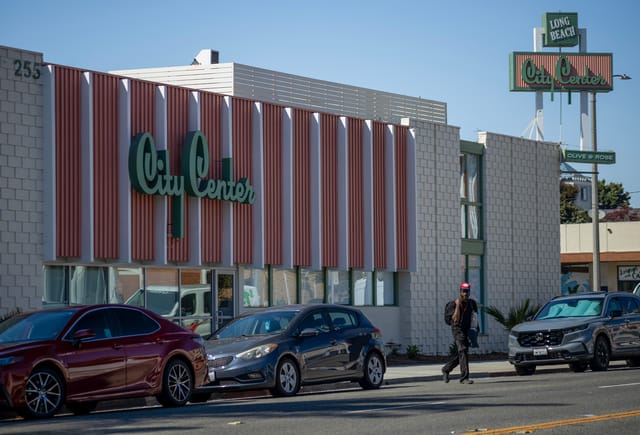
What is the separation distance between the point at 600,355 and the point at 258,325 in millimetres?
9180

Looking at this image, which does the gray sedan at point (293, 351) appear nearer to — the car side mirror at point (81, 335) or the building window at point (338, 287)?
the car side mirror at point (81, 335)

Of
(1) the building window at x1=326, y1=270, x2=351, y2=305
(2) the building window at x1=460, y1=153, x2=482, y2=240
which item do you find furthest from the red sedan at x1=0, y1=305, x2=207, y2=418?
(2) the building window at x1=460, y1=153, x2=482, y2=240

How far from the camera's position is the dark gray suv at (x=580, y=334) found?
26266mm

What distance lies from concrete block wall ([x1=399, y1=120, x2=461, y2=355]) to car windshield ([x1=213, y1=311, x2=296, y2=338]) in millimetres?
14699

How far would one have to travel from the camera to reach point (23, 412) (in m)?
15.9

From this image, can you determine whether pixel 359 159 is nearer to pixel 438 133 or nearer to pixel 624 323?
pixel 438 133

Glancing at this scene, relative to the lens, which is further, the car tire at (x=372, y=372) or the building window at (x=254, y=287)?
the building window at (x=254, y=287)

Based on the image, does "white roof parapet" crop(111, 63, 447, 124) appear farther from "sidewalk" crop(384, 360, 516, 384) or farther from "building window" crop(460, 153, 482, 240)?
"sidewalk" crop(384, 360, 516, 384)

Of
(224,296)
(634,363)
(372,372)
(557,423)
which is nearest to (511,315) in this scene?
(634,363)

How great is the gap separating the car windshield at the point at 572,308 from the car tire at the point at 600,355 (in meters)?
0.85

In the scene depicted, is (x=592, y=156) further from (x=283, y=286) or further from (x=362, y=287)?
(x=283, y=286)

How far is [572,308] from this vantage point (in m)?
28.0

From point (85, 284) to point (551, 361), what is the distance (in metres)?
10.6

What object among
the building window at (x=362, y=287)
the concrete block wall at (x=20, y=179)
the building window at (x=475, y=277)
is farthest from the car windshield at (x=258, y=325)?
the building window at (x=475, y=277)
